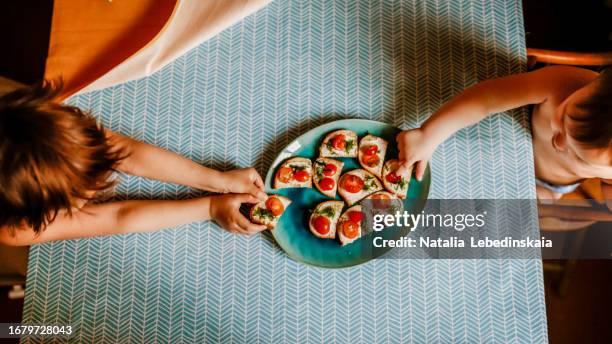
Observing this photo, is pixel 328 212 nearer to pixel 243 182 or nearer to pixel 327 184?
pixel 327 184

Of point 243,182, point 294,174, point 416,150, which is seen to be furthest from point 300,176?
point 416,150

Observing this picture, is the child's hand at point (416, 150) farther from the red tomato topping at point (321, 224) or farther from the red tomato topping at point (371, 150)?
the red tomato topping at point (321, 224)

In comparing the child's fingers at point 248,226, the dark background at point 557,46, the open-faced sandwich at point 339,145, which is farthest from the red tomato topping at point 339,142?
the dark background at point 557,46

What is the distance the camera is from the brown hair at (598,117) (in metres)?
0.79

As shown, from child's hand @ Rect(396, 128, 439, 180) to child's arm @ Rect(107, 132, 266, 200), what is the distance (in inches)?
11.6

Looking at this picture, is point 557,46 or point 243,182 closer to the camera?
point 243,182

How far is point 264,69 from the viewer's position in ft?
3.41

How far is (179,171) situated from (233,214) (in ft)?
0.47

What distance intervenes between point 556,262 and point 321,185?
3.23 feet

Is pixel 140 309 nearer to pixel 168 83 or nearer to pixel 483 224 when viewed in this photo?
pixel 168 83

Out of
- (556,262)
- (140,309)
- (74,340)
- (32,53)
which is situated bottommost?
(74,340)

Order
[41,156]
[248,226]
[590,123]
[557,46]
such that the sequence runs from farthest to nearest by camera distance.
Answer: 1. [557,46]
2. [248,226]
3. [590,123]
4. [41,156]

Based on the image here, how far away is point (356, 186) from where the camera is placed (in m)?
0.96

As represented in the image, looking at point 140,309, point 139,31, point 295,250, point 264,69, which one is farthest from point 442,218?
point 139,31
